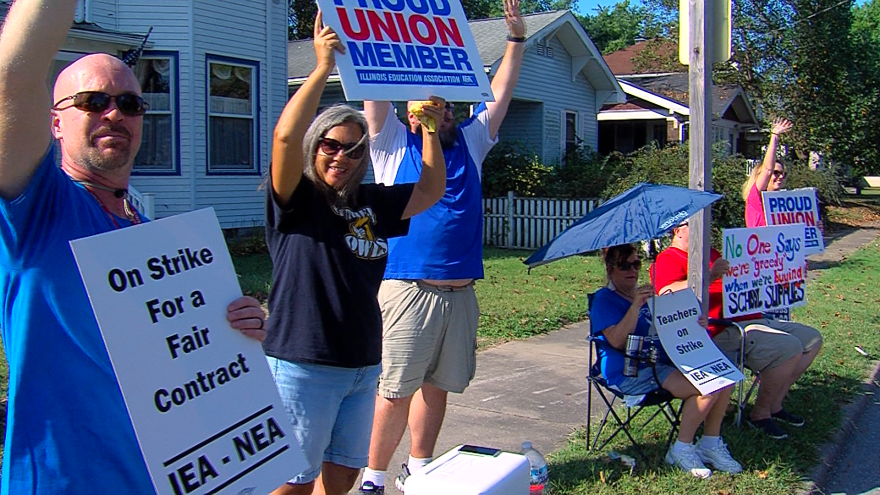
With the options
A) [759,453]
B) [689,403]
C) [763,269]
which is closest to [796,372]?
[763,269]

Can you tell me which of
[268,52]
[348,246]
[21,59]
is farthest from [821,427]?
[268,52]

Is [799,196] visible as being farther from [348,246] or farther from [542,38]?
[542,38]

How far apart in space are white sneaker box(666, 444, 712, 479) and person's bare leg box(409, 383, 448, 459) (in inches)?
55.4

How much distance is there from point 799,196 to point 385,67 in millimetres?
4625

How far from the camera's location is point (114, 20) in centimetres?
1244

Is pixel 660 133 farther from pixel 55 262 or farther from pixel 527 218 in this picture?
pixel 55 262

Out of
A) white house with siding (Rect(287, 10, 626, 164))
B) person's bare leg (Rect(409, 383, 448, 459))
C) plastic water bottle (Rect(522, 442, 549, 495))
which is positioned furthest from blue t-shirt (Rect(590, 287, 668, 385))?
white house with siding (Rect(287, 10, 626, 164))

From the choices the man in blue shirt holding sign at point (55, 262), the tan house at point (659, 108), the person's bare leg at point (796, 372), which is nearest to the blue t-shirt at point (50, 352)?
the man in blue shirt holding sign at point (55, 262)

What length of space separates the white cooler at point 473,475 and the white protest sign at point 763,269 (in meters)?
2.84

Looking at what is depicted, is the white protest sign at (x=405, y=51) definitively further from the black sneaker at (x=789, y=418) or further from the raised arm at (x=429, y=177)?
the black sneaker at (x=789, y=418)

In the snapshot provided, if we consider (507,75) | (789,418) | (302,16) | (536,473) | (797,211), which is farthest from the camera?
(302,16)

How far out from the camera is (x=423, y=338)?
154 inches

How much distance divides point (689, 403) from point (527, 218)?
11.0 m

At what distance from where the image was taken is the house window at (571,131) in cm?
2123
